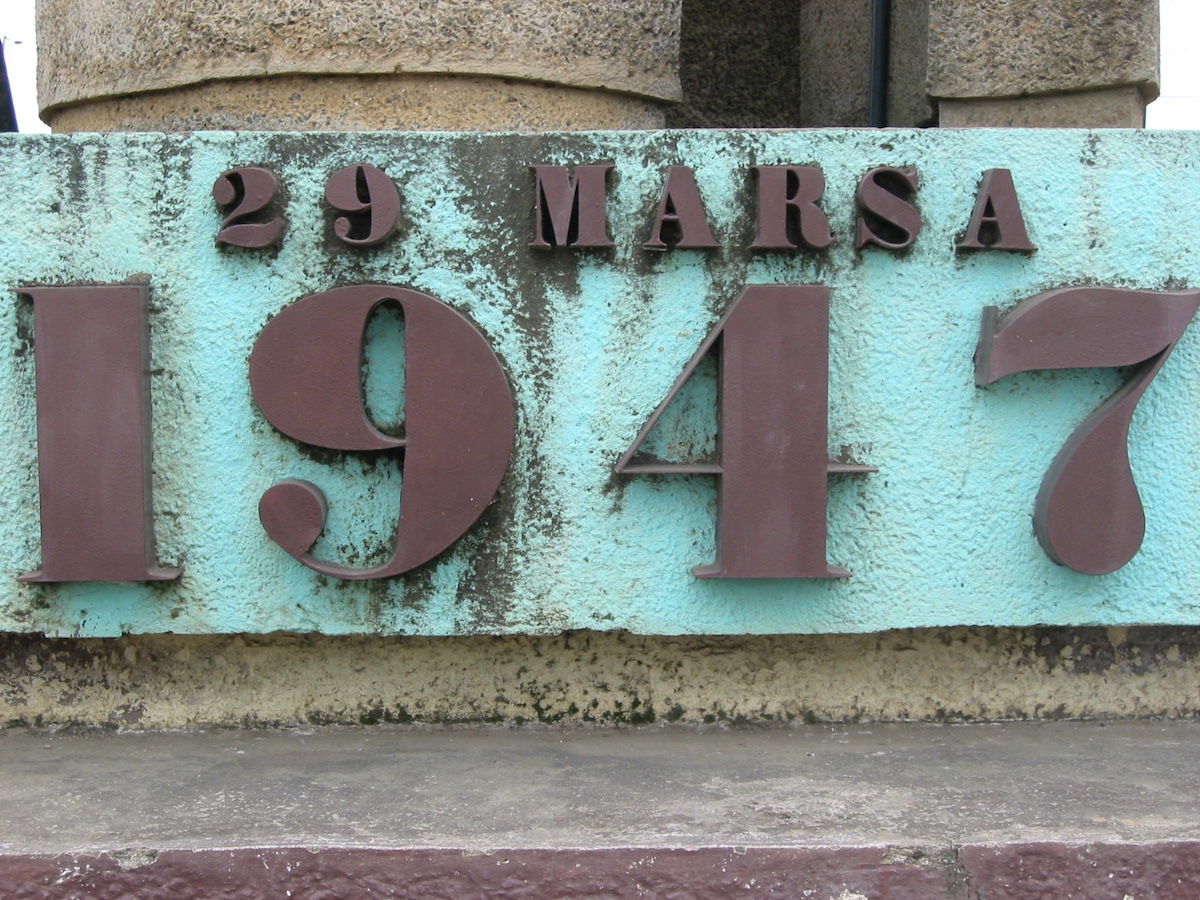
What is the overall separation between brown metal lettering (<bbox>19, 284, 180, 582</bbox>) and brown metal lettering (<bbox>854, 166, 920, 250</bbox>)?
67.8 inches

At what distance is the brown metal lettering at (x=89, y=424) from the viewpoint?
268 cm

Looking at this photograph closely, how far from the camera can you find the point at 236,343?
2.75 m

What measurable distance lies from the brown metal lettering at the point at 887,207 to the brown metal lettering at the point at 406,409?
0.95 metres

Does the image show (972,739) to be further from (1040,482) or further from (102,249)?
(102,249)

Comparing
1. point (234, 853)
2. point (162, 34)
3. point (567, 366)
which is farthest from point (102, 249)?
point (234, 853)

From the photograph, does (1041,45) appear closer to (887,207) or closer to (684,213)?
(887,207)

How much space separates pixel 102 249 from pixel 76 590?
83cm

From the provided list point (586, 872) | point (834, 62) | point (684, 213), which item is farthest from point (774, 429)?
point (834, 62)

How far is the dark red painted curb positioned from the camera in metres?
2.26

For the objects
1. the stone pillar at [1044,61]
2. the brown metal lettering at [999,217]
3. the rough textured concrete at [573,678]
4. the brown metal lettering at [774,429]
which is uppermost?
the stone pillar at [1044,61]

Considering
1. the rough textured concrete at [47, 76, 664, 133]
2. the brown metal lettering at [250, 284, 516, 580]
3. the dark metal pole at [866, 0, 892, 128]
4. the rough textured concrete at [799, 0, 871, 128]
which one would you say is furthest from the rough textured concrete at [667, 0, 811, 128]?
the brown metal lettering at [250, 284, 516, 580]

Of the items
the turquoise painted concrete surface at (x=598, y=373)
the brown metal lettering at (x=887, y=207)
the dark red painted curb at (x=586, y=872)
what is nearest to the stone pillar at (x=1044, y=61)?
the turquoise painted concrete surface at (x=598, y=373)

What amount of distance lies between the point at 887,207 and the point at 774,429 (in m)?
0.60

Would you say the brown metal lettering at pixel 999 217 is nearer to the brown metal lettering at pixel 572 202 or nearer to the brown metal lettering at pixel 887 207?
the brown metal lettering at pixel 887 207
